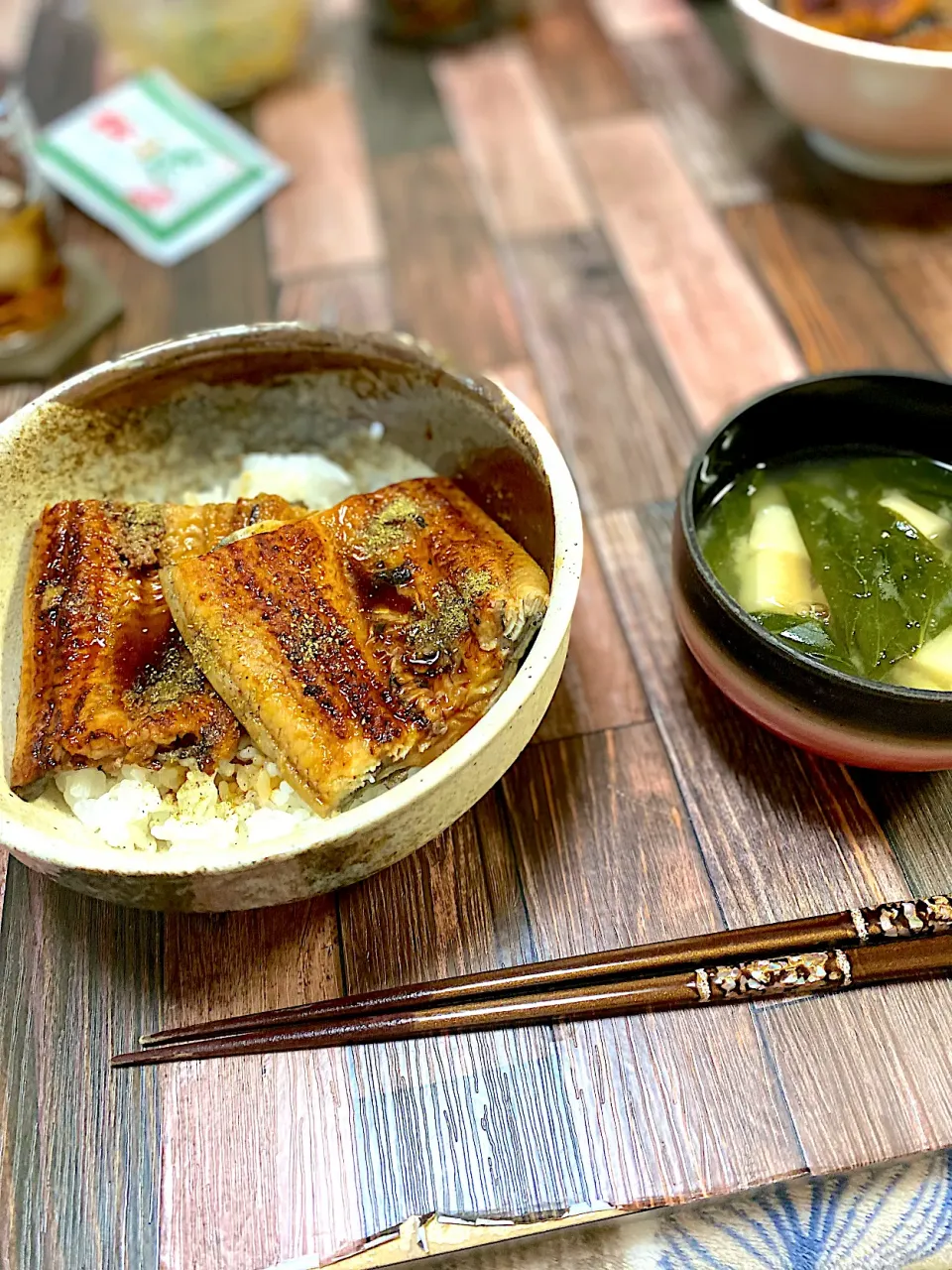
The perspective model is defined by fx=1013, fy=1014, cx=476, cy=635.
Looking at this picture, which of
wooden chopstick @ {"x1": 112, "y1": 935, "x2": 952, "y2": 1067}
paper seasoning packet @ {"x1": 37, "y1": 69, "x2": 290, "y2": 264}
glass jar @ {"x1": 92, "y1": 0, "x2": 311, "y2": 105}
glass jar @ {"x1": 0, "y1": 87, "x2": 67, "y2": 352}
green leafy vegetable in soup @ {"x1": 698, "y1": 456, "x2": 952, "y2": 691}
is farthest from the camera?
glass jar @ {"x1": 92, "y1": 0, "x2": 311, "y2": 105}

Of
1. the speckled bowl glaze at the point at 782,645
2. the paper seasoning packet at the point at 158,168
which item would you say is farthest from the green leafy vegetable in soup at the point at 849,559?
the paper seasoning packet at the point at 158,168

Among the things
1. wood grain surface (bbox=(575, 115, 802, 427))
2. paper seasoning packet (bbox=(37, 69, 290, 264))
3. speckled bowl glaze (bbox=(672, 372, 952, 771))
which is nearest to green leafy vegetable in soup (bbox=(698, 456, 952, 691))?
speckled bowl glaze (bbox=(672, 372, 952, 771))

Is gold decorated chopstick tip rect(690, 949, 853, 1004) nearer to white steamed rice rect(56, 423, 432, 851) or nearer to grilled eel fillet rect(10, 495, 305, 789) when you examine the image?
white steamed rice rect(56, 423, 432, 851)

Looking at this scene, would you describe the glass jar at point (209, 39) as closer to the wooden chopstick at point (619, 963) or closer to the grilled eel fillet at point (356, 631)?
the grilled eel fillet at point (356, 631)

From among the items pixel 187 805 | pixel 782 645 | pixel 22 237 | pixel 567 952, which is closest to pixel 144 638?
pixel 187 805

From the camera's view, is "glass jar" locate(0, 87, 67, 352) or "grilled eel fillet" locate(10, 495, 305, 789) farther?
"glass jar" locate(0, 87, 67, 352)

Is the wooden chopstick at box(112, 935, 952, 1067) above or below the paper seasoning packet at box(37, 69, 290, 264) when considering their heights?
below
